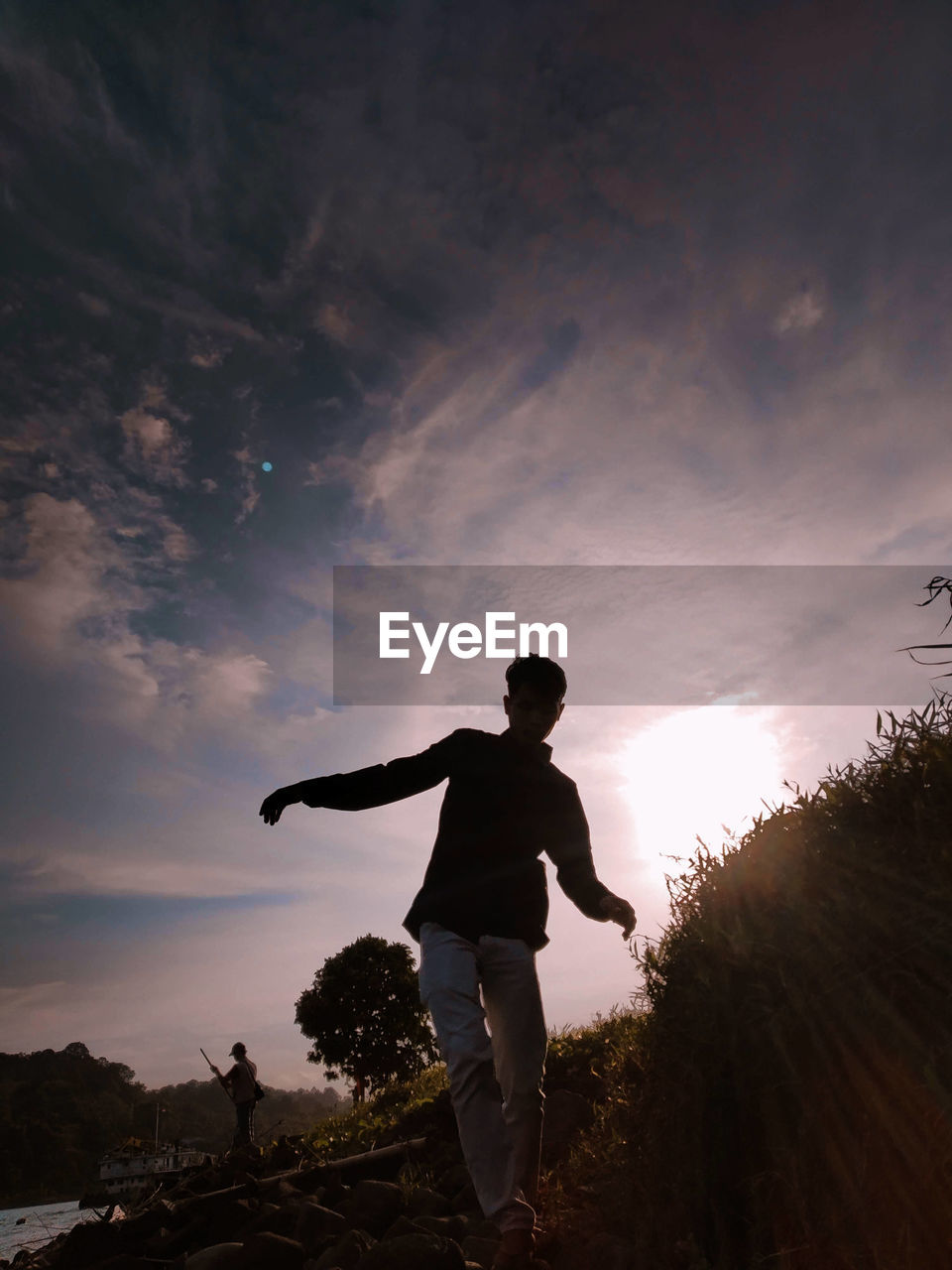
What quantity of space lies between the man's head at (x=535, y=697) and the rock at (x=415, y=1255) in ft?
8.29

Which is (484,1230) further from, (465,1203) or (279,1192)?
(279,1192)

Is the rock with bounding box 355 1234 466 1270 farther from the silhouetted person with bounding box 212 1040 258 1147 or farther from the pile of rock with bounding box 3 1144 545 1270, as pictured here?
the silhouetted person with bounding box 212 1040 258 1147

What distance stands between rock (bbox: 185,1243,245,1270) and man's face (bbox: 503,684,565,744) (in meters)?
3.48

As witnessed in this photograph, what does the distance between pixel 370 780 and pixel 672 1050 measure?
82.2 inches

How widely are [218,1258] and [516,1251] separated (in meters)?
2.28

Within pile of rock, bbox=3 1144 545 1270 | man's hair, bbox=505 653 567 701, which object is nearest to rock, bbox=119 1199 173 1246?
pile of rock, bbox=3 1144 545 1270

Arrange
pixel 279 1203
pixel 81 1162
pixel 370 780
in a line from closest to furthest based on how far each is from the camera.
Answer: pixel 370 780 < pixel 279 1203 < pixel 81 1162

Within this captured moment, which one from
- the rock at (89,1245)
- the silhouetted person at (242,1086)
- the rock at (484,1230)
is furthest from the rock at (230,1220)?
the silhouetted person at (242,1086)

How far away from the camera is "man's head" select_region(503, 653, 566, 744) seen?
4461mm

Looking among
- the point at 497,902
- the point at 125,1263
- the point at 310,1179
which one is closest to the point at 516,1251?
the point at 497,902

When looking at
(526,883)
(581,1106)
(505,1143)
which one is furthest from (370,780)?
(581,1106)

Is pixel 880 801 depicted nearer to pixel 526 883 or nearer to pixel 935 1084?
pixel 935 1084

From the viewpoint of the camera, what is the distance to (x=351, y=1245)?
13.3 feet

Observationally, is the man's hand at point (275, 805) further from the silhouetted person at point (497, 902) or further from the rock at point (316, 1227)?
the rock at point (316, 1227)
